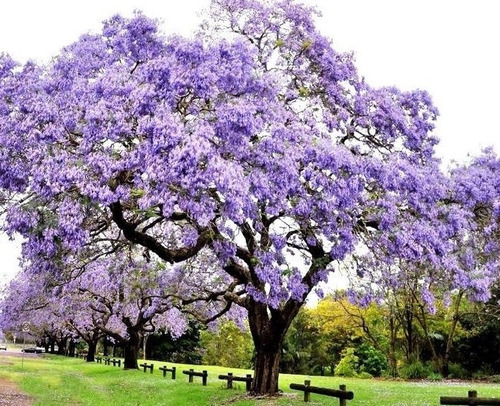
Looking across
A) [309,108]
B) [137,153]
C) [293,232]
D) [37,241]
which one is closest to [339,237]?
[293,232]

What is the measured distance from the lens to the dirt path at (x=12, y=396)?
24188 mm

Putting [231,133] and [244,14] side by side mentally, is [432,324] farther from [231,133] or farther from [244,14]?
[231,133]

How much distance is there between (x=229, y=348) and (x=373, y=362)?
2749 cm

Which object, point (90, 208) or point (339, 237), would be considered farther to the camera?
point (339, 237)

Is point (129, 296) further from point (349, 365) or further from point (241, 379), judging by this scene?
point (349, 365)

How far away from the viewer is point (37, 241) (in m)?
16.4

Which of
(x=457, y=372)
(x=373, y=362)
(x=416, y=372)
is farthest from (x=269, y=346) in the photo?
(x=373, y=362)

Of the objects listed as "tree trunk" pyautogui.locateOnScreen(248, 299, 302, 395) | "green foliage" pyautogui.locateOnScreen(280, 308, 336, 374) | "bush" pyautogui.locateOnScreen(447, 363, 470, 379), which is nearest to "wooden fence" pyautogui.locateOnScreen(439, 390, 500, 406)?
"tree trunk" pyautogui.locateOnScreen(248, 299, 302, 395)

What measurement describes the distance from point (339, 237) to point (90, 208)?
6976 mm


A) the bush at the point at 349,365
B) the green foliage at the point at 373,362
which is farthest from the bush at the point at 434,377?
the bush at the point at 349,365

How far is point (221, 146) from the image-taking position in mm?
16453

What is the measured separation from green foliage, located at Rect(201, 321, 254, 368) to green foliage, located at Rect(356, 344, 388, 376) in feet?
75.6

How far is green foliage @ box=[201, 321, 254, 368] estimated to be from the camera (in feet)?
253

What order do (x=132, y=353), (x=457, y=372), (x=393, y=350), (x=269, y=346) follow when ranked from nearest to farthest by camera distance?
1. (x=269, y=346)
2. (x=457, y=372)
3. (x=132, y=353)
4. (x=393, y=350)
